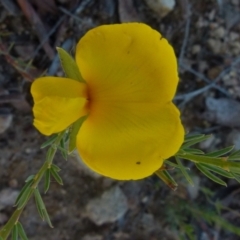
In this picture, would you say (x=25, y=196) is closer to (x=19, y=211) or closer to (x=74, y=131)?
(x=19, y=211)

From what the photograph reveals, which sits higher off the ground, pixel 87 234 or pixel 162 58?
pixel 162 58

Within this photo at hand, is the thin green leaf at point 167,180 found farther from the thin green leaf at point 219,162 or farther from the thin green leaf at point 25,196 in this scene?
the thin green leaf at point 25,196

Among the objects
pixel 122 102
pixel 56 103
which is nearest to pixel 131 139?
pixel 122 102

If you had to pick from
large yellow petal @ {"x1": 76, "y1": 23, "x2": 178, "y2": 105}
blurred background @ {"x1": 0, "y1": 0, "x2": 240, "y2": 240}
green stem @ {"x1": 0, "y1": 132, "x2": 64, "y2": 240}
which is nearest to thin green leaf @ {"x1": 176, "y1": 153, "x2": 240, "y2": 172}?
large yellow petal @ {"x1": 76, "y1": 23, "x2": 178, "y2": 105}

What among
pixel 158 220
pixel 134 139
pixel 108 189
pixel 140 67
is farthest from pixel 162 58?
pixel 158 220

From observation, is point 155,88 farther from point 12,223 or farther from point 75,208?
point 75,208

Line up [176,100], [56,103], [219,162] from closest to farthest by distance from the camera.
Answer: [56,103]
[219,162]
[176,100]
